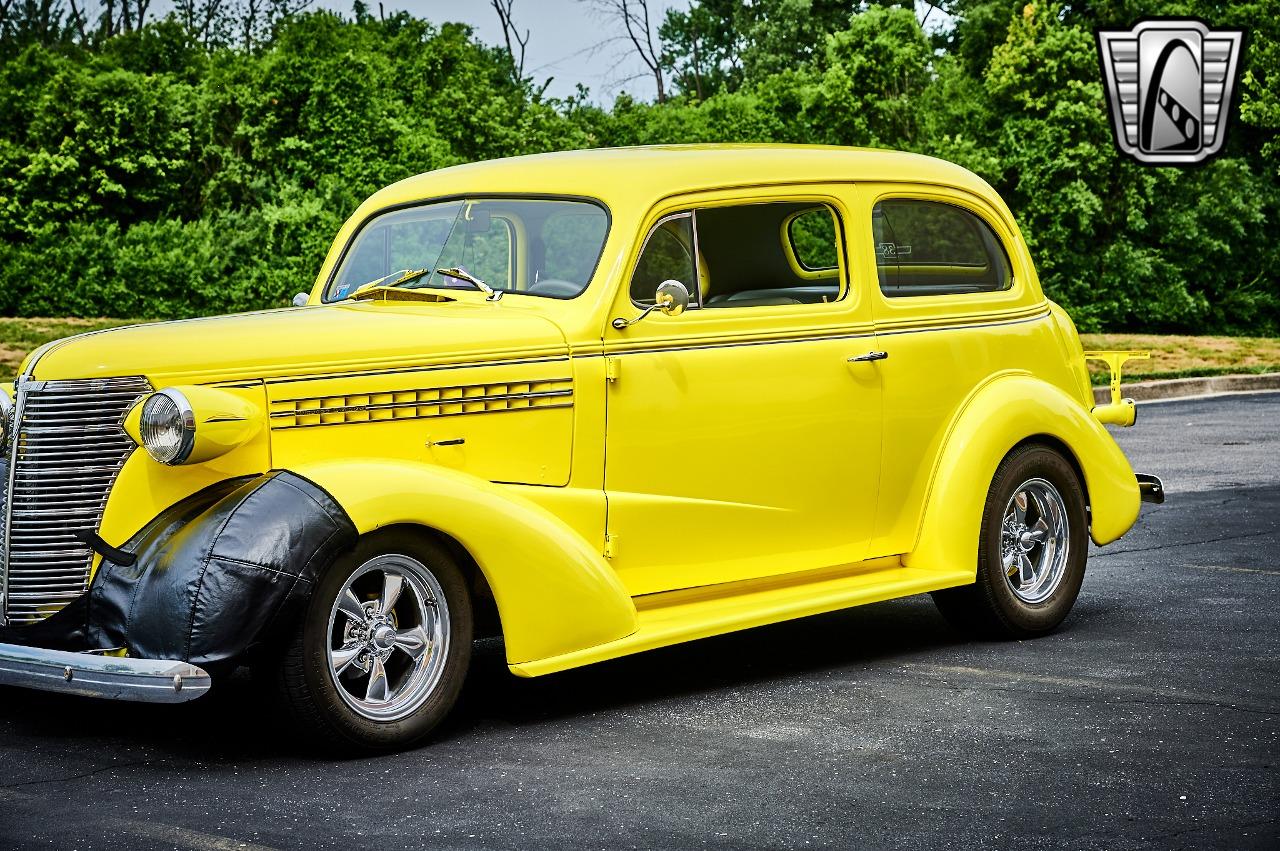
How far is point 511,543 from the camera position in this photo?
5539 millimetres

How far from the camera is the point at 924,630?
748 centimetres

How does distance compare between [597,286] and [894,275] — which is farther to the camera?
[894,275]

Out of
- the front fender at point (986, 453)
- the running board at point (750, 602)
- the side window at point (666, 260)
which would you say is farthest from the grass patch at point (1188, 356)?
the side window at point (666, 260)

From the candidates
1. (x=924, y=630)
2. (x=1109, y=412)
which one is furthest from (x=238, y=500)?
(x=1109, y=412)

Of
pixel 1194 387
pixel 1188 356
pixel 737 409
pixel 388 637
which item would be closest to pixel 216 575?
pixel 388 637

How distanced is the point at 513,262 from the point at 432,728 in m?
1.87

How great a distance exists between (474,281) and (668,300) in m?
0.78

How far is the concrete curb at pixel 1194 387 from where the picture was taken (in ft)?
61.0

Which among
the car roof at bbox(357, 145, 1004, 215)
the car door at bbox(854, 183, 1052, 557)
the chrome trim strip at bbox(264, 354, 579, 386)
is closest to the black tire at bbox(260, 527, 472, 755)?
the chrome trim strip at bbox(264, 354, 579, 386)

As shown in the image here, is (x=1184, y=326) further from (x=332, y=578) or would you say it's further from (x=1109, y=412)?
(x=332, y=578)

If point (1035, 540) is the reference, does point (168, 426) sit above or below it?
above

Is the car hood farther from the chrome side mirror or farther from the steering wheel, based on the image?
the chrome side mirror

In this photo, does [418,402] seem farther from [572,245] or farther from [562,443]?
[572,245]

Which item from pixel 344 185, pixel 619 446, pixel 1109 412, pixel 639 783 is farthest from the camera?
pixel 344 185
